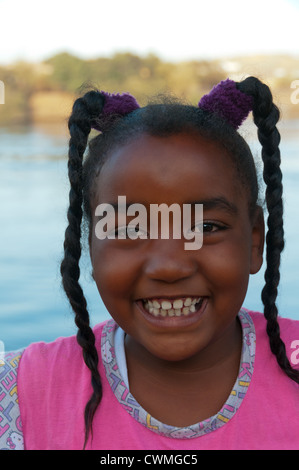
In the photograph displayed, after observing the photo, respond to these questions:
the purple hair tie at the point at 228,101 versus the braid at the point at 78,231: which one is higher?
the purple hair tie at the point at 228,101

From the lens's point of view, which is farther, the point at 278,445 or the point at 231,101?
the point at 231,101

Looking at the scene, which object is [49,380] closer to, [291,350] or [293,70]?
[291,350]

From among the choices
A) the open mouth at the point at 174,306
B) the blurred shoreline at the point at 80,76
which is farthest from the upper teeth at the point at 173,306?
the blurred shoreline at the point at 80,76

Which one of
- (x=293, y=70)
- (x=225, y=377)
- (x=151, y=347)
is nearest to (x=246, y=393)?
(x=225, y=377)

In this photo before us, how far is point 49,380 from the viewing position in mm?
1496

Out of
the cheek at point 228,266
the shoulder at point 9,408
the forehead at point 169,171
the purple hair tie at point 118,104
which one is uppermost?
the purple hair tie at point 118,104

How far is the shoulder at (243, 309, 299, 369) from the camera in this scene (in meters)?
1.55

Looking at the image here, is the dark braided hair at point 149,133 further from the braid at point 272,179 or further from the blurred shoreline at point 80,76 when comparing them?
the blurred shoreline at point 80,76

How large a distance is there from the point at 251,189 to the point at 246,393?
45 centimetres

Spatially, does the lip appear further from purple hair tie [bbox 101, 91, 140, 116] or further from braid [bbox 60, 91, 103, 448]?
purple hair tie [bbox 101, 91, 140, 116]

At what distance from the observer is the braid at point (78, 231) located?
4.89ft

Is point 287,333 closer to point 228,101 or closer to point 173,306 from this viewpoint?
point 173,306

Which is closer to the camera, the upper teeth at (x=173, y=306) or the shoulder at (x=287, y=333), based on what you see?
the upper teeth at (x=173, y=306)
